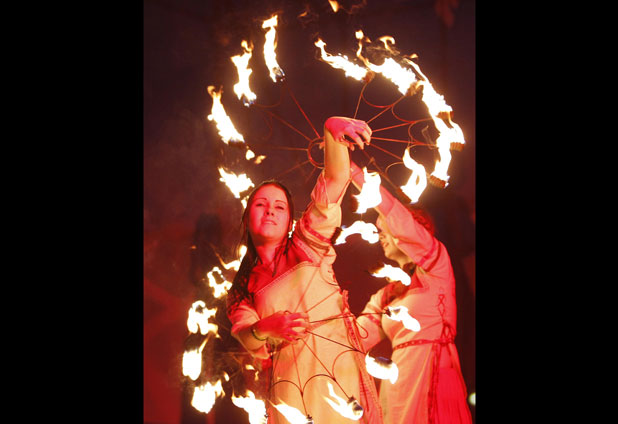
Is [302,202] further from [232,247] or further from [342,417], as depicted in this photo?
[342,417]

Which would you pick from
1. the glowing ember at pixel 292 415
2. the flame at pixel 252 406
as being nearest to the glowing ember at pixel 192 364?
the flame at pixel 252 406

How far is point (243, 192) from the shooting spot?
362 cm

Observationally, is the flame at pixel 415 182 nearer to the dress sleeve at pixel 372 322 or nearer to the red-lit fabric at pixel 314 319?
the red-lit fabric at pixel 314 319

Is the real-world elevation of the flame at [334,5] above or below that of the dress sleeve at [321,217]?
above

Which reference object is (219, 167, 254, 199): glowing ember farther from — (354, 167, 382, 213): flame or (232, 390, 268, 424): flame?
(232, 390, 268, 424): flame

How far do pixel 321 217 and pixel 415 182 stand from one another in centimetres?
50

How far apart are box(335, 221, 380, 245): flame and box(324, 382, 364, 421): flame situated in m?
0.74

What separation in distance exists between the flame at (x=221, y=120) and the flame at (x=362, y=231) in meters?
0.78

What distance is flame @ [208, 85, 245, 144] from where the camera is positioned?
3.66 m

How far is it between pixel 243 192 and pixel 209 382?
1.04 m

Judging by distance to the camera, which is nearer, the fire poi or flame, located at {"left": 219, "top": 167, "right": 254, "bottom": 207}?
the fire poi

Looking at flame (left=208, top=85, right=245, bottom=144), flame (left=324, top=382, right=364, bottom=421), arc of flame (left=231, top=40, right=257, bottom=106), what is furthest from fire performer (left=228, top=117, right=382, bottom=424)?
arc of flame (left=231, top=40, right=257, bottom=106)

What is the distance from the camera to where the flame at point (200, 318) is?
3605 millimetres
